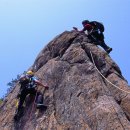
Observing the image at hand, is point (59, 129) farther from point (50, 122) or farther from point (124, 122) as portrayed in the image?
point (124, 122)

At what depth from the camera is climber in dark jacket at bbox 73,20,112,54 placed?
21.6 m

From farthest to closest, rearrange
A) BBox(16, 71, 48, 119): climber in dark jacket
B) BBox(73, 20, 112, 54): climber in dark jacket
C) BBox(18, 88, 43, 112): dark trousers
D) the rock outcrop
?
BBox(73, 20, 112, 54): climber in dark jacket < BBox(16, 71, 48, 119): climber in dark jacket < BBox(18, 88, 43, 112): dark trousers < the rock outcrop

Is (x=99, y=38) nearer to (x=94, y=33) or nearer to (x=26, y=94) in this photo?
(x=94, y=33)

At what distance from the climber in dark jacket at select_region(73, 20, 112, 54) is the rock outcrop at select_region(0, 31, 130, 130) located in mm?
639

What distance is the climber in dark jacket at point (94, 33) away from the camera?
70.9 ft

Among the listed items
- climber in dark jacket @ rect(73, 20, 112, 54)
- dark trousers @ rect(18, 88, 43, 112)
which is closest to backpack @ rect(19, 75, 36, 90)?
dark trousers @ rect(18, 88, 43, 112)

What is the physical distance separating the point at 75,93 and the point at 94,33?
671cm

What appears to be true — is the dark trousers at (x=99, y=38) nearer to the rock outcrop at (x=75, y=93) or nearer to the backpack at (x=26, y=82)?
the rock outcrop at (x=75, y=93)

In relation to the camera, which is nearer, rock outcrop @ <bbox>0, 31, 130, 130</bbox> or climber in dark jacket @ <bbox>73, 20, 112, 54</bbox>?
rock outcrop @ <bbox>0, 31, 130, 130</bbox>

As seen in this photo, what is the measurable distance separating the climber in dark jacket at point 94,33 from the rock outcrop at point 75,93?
0.64m

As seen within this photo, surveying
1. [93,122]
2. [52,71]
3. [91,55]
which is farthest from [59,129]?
[91,55]

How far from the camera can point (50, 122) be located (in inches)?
618

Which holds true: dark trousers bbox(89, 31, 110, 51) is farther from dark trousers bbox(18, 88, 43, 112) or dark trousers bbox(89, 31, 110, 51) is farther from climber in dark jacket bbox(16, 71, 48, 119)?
dark trousers bbox(18, 88, 43, 112)

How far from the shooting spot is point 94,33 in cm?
2191
